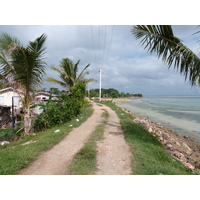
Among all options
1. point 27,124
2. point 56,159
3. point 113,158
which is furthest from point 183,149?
point 27,124

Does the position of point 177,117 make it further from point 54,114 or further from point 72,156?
point 72,156

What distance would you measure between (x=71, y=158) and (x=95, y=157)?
638 millimetres

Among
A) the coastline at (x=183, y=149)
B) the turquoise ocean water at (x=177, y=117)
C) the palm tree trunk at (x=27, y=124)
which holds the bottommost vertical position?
the turquoise ocean water at (x=177, y=117)

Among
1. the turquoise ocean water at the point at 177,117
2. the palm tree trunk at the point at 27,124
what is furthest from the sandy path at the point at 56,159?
the turquoise ocean water at the point at 177,117

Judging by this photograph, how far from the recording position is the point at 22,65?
4.46 meters

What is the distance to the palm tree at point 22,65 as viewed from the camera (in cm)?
413

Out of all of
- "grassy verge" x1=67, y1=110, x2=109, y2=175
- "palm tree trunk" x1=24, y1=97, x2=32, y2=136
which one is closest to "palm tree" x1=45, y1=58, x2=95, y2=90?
"palm tree trunk" x1=24, y1=97, x2=32, y2=136

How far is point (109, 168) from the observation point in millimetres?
2867

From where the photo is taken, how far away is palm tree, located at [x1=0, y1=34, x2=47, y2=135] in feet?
13.6

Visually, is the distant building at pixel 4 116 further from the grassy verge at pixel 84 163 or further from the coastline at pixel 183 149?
the coastline at pixel 183 149

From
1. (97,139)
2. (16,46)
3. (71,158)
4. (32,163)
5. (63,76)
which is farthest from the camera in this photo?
(63,76)

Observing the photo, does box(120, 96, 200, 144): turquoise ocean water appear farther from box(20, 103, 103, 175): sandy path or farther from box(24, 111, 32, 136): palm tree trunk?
box(24, 111, 32, 136): palm tree trunk

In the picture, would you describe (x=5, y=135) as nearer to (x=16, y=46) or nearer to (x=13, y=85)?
(x=13, y=85)

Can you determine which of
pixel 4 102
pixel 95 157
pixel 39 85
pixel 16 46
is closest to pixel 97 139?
pixel 95 157
